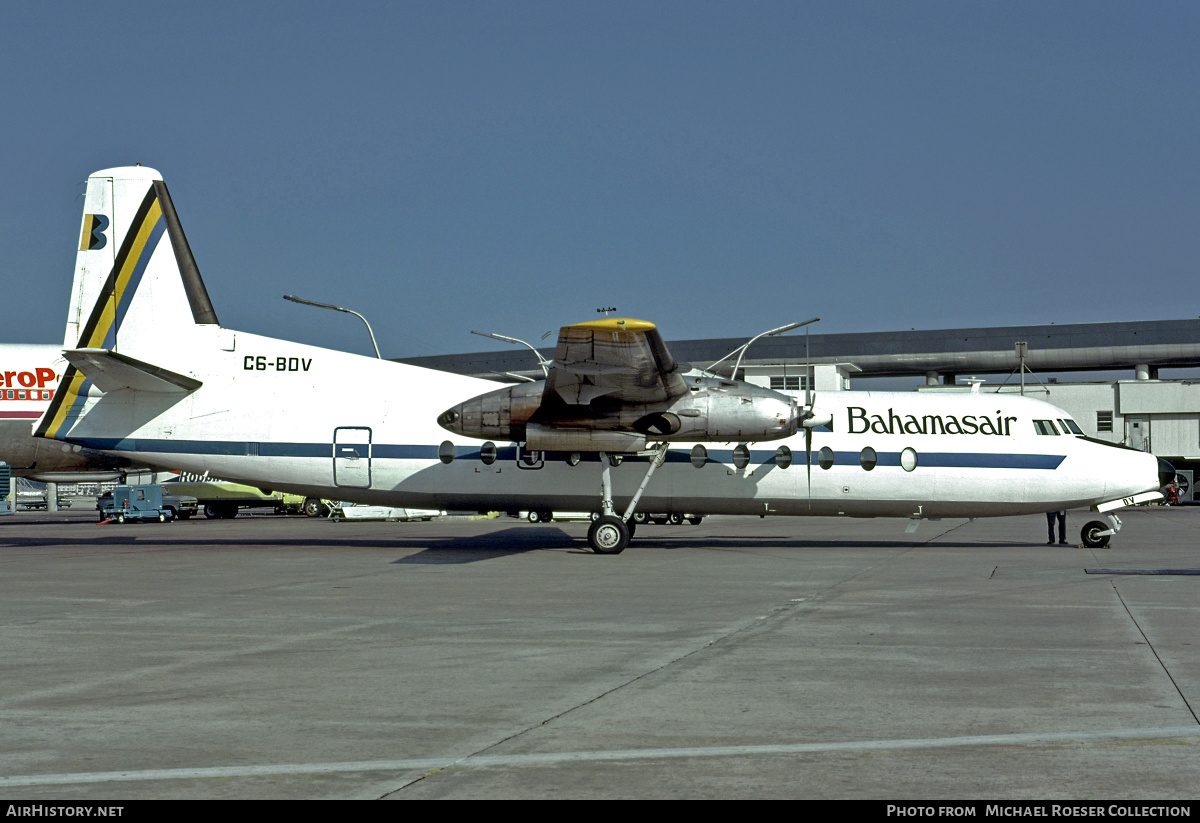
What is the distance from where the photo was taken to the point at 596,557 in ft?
69.5

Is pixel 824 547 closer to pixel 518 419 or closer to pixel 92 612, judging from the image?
pixel 518 419

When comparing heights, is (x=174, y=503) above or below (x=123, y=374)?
below

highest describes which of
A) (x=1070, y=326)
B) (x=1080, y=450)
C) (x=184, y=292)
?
(x=1070, y=326)

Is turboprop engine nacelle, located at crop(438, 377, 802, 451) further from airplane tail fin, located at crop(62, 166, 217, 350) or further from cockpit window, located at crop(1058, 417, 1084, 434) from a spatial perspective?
airplane tail fin, located at crop(62, 166, 217, 350)

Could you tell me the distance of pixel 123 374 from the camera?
71.7 feet

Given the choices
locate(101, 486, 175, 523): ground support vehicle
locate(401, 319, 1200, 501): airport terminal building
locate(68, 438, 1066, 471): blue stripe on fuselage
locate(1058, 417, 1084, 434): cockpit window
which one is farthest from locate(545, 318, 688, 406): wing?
locate(401, 319, 1200, 501): airport terminal building

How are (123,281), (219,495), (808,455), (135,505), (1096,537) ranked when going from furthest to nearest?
(219,495) → (135,505) → (1096,537) → (123,281) → (808,455)

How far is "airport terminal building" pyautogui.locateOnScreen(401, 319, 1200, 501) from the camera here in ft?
221

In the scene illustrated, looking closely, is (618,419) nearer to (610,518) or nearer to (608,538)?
(610,518)

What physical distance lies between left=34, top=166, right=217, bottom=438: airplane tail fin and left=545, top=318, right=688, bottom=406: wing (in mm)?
8923

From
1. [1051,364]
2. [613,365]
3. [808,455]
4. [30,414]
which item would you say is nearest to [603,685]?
[613,365]

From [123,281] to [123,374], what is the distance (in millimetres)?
2418

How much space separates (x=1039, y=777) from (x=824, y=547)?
19.4 meters
